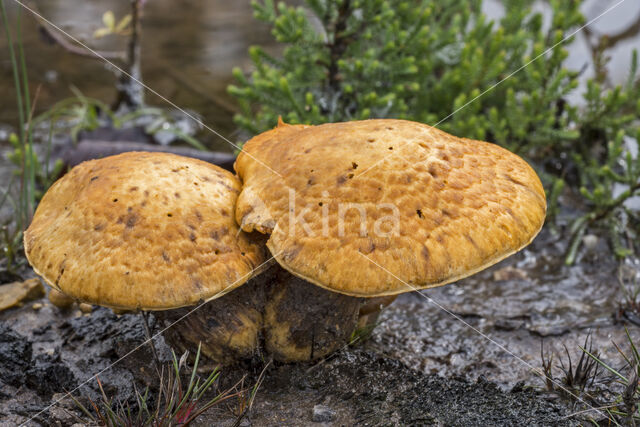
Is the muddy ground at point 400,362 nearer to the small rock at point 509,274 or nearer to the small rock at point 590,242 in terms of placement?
the small rock at point 509,274

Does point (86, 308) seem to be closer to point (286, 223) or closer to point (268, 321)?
point (268, 321)

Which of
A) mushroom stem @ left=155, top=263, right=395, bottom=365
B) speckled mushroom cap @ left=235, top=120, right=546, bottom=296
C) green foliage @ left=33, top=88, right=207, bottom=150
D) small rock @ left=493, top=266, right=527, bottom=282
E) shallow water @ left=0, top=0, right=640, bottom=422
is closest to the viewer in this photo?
speckled mushroom cap @ left=235, top=120, right=546, bottom=296

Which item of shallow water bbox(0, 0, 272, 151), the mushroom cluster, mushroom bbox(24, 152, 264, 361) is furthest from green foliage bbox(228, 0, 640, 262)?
mushroom bbox(24, 152, 264, 361)

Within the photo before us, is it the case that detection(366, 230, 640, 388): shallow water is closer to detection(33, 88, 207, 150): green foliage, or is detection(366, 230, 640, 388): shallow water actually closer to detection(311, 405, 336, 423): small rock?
detection(311, 405, 336, 423): small rock

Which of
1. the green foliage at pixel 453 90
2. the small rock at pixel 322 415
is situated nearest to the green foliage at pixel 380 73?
the green foliage at pixel 453 90

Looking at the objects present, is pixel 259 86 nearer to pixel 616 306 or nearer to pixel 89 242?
pixel 89 242
